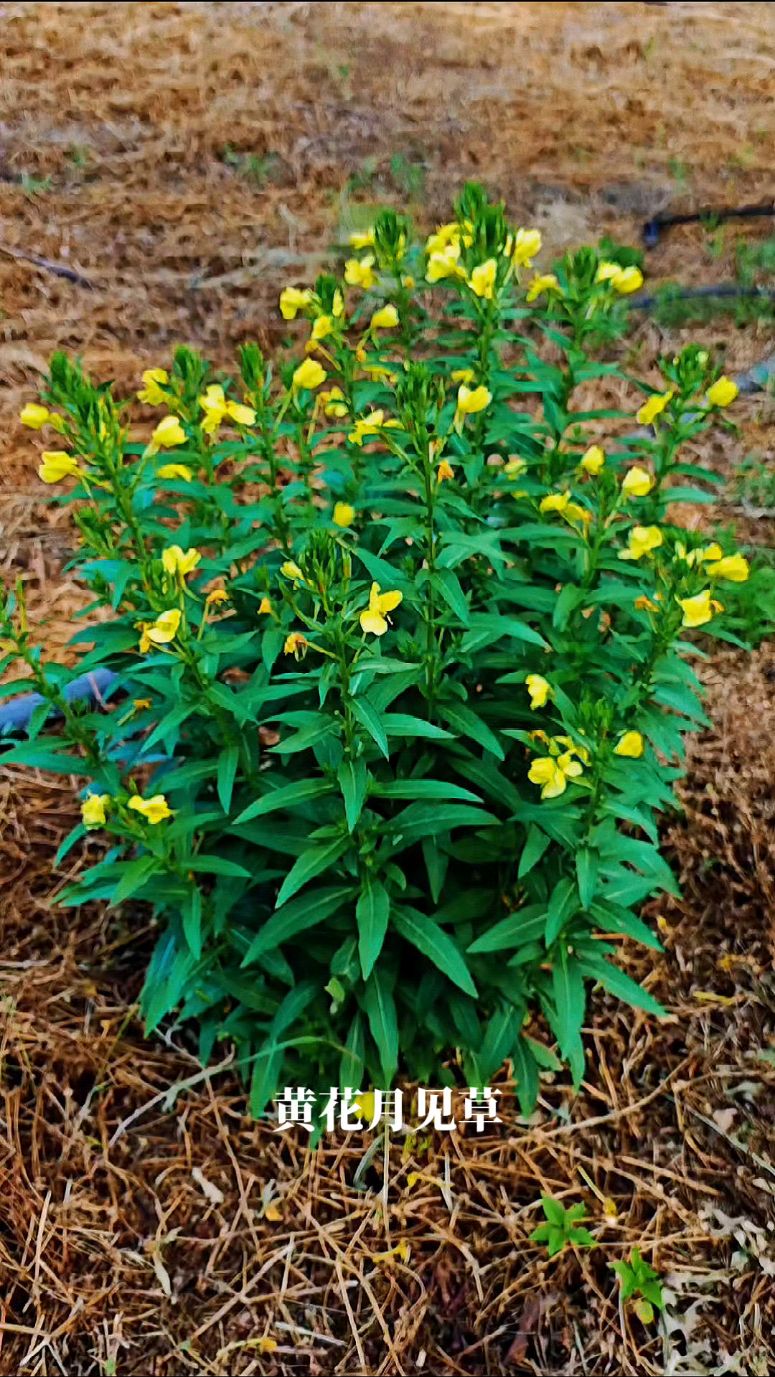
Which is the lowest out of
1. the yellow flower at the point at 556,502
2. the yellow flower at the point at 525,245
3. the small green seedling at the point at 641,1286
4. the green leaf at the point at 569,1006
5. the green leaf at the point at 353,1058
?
the small green seedling at the point at 641,1286

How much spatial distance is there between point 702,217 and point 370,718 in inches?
185

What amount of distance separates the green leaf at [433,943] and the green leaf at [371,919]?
0.11 m

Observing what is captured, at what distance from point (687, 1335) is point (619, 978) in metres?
0.76

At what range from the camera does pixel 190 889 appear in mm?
2096

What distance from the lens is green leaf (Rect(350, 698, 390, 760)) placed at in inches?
63.7

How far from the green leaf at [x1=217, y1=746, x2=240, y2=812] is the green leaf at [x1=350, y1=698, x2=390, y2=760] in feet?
1.10

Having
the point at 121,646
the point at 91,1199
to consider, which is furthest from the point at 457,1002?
the point at 121,646

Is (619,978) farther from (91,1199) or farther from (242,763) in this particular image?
(91,1199)

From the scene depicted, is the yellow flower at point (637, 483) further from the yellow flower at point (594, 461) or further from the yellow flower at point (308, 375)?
the yellow flower at point (308, 375)

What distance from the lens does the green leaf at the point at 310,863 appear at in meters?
1.79

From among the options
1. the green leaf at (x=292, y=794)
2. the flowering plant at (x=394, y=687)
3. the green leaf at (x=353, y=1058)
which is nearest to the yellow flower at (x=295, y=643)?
the flowering plant at (x=394, y=687)

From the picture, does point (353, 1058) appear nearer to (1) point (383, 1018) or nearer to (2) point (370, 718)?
(1) point (383, 1018)

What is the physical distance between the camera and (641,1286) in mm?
2148

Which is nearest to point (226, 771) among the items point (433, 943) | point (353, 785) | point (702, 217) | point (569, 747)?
point (353, 785)
